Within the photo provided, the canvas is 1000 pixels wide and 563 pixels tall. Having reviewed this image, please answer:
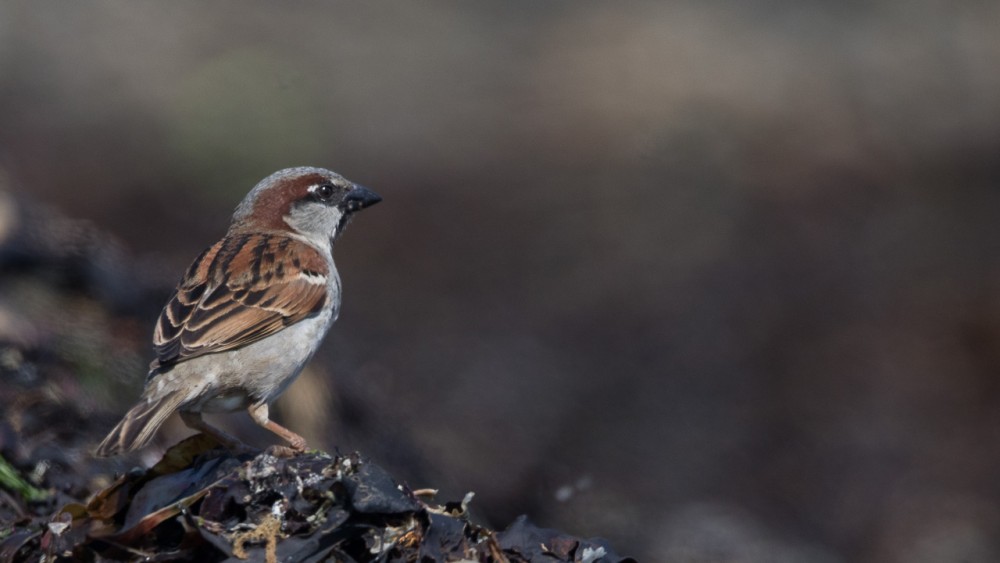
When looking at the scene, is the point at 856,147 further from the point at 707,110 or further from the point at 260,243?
the point at 260,243

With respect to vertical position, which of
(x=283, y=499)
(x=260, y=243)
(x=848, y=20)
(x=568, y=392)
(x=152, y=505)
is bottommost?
(x=152, y=505)

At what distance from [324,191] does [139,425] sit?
1983mm

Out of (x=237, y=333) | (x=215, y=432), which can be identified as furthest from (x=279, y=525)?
(x=237, y=333)

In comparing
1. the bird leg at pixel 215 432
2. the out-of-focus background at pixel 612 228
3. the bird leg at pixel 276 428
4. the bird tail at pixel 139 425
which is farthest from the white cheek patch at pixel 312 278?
the out-of-focus background at pixel 612 228

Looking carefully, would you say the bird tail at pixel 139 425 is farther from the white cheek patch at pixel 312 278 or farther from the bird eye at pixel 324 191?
the bird eye at pixel 324 191

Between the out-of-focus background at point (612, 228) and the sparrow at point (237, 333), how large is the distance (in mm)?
1172

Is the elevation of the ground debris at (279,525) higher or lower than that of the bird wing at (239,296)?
lower

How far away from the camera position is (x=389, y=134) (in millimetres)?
14344

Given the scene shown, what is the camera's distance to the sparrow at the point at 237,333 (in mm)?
4867

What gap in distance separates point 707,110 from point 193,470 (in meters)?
11.3

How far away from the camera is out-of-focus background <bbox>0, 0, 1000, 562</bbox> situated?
9414 millimetres

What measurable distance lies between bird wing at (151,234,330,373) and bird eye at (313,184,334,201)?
1.25ft

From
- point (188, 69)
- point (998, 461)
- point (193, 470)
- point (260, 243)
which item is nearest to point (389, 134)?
point (188, 69)

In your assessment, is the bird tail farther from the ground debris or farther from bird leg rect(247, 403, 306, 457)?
bird leg rect(247, 403, 306, 457)
